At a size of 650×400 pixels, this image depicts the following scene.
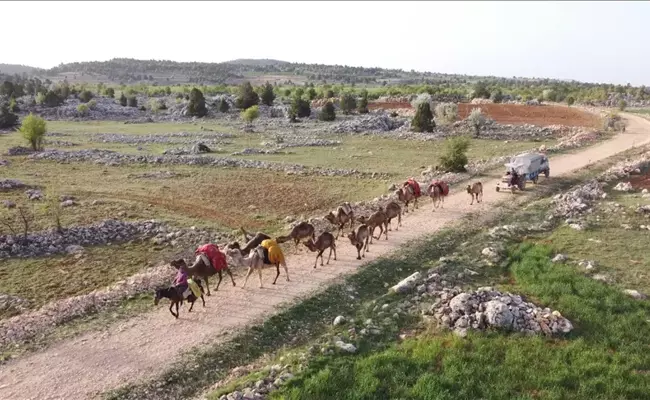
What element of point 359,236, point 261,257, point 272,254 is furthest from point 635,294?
point 261,257

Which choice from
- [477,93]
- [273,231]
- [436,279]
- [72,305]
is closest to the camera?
[72,305]

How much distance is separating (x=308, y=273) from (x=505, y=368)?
7.10 metres

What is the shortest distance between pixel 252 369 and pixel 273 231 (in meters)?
11.6

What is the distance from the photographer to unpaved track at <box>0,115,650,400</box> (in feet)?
36.0

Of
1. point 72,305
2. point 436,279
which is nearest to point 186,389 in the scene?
point 72,305

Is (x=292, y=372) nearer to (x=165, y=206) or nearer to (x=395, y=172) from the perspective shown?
(x=165, y=206)

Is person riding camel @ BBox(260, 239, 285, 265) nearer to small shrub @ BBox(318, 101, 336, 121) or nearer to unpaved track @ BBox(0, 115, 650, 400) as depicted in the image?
unpaved track @ BBox(0, 115, 650, 400)

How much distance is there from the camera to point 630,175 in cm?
3123

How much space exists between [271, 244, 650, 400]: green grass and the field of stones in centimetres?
5

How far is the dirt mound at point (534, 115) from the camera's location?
208ft

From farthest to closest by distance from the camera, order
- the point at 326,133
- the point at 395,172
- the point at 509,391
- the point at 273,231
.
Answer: the point at 326,133 < the point at 395,172 < the point at 273,231 < the point at 509,391

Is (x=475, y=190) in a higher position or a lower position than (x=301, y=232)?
higher

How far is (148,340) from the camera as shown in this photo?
12656 millimetres

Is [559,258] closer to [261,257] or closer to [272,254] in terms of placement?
[272,254]
